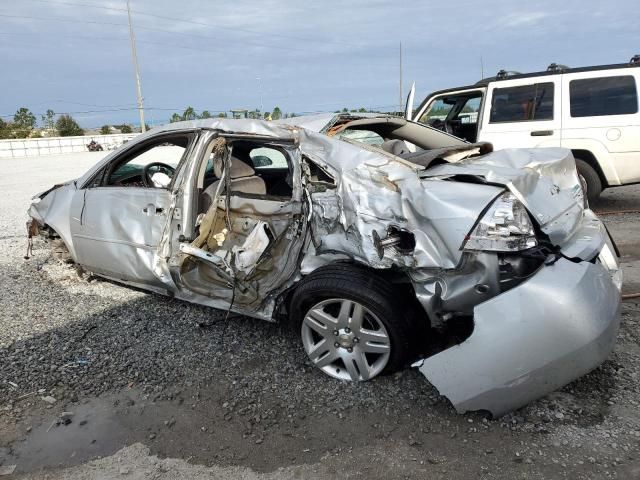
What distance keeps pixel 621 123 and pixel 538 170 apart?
13.2 ft

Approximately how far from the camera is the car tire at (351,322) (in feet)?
8.98

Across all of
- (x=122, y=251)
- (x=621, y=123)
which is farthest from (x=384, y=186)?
(x=621, y=123)

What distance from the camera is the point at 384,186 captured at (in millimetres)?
2732

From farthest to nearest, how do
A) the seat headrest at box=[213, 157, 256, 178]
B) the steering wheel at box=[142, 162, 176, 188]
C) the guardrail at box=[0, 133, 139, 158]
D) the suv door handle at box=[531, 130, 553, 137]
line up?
the guardrail at box=[0, 133, 139, 158], the suv door handle at box=[531, 130, 553, 137], the steering wheel at box=[142, 162, 176, 188], the seat headrest at box=[213, 157, 256, 178]

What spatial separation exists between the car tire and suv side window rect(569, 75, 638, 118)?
16.9 feet

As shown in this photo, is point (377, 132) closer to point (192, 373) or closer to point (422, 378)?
point (422, 378)

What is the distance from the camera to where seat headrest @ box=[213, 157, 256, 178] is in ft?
12.1

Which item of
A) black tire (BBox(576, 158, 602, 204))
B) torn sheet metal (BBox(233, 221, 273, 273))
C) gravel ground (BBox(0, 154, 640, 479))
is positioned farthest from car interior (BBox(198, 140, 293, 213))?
black tire (BBox(576, 158, 602, 204))

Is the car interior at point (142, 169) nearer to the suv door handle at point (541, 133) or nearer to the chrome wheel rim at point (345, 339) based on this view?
the chrome wheel rim at point (345, 339)

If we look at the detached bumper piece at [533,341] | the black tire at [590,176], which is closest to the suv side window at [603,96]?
the black tire at [590,176]

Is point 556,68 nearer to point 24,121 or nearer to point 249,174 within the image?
point 249,174

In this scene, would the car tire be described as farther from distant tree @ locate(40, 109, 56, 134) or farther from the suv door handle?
distant tree @ locate(40, 109, 56, 134)

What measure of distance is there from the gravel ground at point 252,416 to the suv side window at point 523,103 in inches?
146

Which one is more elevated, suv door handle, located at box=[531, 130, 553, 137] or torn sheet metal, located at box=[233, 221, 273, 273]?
suv door handle, located at box=[531, 130, 553, 137]
